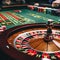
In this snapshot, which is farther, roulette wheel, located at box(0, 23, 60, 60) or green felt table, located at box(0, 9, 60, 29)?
green felt table, located at box(0, 9, 60, 29)

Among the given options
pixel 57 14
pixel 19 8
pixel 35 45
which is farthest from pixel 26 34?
pixel 19 8

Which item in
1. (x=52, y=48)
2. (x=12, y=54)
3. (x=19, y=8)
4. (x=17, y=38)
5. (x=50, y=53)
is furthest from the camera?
(x=19, y=8)

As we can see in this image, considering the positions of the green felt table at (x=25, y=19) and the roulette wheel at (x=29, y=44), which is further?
the green felt table at (x=25, y=19)

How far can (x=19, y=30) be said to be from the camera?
2.62m

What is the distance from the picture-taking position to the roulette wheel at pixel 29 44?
70.7 inches

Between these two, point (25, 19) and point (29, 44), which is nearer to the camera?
point (29, 44)

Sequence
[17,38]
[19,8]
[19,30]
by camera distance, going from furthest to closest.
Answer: [19,8], [19,30], [17,38]

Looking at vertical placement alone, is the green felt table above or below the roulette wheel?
below

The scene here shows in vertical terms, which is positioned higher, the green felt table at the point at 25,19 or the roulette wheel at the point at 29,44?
the roulette wheel at the point at 29,44

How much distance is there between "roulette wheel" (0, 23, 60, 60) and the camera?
70.7 inches

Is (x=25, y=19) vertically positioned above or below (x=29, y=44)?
below

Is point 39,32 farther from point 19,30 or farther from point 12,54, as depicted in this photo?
point 12,54

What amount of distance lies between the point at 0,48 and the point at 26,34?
0.83 metres

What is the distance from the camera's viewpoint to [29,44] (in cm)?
227
